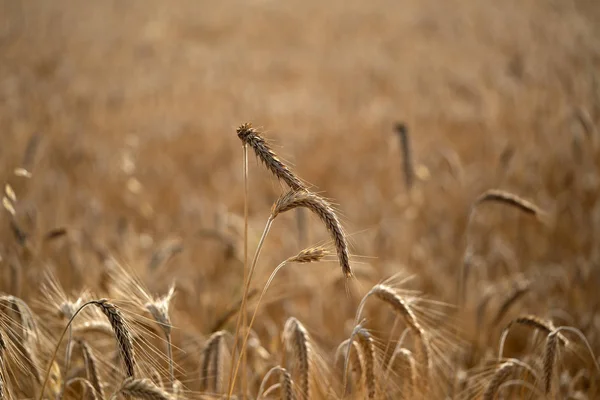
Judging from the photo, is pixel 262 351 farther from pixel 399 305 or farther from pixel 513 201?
pixel 513 201

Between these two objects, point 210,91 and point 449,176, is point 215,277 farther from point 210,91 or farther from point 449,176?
point 210,91

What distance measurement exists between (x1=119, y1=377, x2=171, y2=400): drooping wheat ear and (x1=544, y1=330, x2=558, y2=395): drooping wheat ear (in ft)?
3.18

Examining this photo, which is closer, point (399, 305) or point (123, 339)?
point (123, 339)

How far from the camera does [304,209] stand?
111 inches

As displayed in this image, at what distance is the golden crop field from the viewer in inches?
62.3

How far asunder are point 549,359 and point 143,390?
3.39 feet

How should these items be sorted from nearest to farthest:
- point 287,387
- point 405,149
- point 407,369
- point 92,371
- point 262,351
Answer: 1. point 287,387
2. point 92,371
3. point 407,369
4. point 262,351
5. point 405,149

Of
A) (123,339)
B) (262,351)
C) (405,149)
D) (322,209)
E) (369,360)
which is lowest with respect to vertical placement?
(262,351)

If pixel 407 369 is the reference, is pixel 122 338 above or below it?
above

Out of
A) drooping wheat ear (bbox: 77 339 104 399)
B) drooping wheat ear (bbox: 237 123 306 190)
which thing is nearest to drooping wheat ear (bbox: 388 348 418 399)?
drooping wheat ear (bbox: 237 123 306 190)

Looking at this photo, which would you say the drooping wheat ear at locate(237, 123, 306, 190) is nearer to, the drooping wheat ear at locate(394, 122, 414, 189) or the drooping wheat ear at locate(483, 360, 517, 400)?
the drooping wheat ear at locate(483, 360, 517, 400)

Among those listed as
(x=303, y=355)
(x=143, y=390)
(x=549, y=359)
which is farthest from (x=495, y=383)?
(x=143, y=390)

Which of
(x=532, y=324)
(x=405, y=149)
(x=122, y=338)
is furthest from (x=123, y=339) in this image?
(x=405, y=149)

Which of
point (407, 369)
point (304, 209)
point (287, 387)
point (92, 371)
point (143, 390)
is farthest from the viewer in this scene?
point (304, 209)
